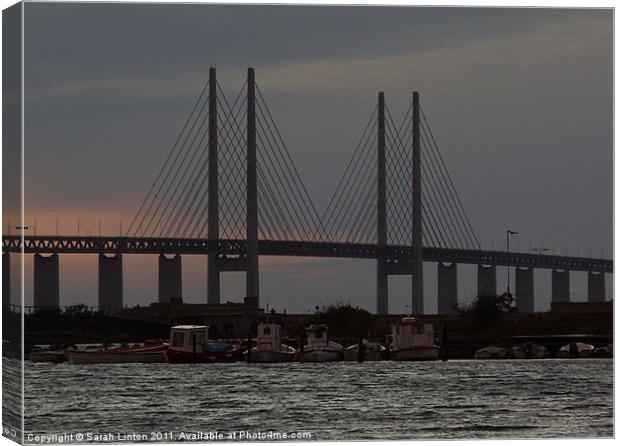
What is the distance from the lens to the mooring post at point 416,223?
856 inches

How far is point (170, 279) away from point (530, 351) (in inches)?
301

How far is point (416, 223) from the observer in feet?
93.5

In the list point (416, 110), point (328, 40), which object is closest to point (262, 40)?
point (328, 40)

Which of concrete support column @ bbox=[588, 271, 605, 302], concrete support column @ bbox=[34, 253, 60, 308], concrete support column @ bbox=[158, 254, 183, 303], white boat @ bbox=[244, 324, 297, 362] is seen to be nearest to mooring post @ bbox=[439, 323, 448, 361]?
white boat @ bbox=[244, 324, 297, 362]

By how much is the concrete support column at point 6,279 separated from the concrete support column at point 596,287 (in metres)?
6.15

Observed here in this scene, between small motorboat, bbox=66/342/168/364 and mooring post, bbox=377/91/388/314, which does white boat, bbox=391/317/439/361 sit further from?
small motorboat, bbox=66/342/168/364

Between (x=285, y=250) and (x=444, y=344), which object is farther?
(x=444, y=344)

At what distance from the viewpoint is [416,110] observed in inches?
777

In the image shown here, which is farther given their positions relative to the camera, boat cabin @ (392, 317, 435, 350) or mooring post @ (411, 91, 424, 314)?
boat cabin @ (392, 317, 435, 350)

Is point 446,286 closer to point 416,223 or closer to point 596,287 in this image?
point 596,287

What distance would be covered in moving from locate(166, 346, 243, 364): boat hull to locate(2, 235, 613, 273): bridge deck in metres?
2.06

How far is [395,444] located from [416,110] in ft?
12.7

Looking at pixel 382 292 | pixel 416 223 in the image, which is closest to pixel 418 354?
pixel 416 223

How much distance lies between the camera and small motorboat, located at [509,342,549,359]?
1130 inches
